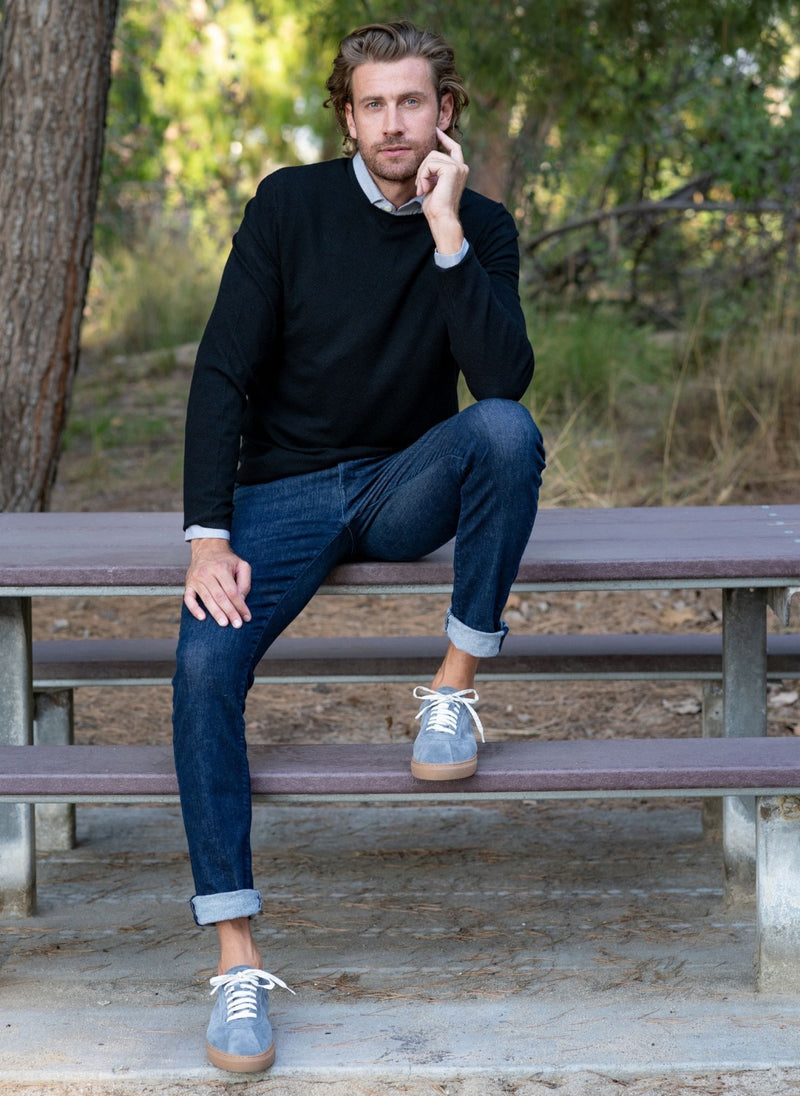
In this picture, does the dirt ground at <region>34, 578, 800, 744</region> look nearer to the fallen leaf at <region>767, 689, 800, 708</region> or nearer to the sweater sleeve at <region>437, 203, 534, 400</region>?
the fallen leaf at <region>767, 689, 800, 708</region>

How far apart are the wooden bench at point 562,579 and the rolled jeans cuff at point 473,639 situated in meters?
0.11

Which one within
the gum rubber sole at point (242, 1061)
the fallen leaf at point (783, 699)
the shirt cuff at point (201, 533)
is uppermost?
the shirt cuff at point (201, 533)

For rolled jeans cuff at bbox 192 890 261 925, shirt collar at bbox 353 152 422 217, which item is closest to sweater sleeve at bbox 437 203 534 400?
shirt collar at bbox 353 152 422 217

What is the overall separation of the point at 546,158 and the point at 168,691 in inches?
159

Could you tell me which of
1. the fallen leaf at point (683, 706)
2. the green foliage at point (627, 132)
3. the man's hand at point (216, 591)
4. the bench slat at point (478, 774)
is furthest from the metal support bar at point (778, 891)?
the green foliage at point (627, 132)

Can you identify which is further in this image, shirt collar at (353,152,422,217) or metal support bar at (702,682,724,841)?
metal support bar at (702,682,724,841)

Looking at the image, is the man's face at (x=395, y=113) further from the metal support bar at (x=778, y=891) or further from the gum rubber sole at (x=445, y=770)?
the metal support bar at (x=778, y=891)

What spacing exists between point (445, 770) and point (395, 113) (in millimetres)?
1308

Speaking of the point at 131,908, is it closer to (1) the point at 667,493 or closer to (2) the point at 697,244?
(1) the point at 667,493

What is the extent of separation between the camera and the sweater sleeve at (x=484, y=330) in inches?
102

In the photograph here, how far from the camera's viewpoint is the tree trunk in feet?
15.2

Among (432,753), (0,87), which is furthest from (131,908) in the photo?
(0,87)

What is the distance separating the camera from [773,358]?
6.30m

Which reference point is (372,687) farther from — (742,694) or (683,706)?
(742,694)
